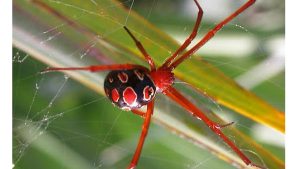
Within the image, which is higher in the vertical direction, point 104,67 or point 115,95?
point 104,67

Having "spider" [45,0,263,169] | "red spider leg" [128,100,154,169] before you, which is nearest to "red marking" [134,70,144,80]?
"spider" [45,0,263,169]

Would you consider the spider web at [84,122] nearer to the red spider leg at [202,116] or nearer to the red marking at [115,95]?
the red spider leg at [202,116]

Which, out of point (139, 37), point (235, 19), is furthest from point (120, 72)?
point (235, 19)

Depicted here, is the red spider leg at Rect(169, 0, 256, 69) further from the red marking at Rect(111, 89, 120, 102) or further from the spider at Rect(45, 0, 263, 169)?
the red marking at Rect(111, 89, 120, 102)

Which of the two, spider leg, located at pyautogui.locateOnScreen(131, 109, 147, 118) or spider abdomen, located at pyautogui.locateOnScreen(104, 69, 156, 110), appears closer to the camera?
spider abdomen, located at pyautogui.locateOnScreen(104, 69, 156, 110)

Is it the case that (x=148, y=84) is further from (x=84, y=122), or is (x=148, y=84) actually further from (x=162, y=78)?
(x=84, y=122)

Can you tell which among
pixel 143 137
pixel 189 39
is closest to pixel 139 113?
pixel 143 137

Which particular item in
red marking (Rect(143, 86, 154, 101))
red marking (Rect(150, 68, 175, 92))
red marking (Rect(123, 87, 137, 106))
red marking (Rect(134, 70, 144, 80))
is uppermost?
red marking (Rect(150, 68, 175, 92))
